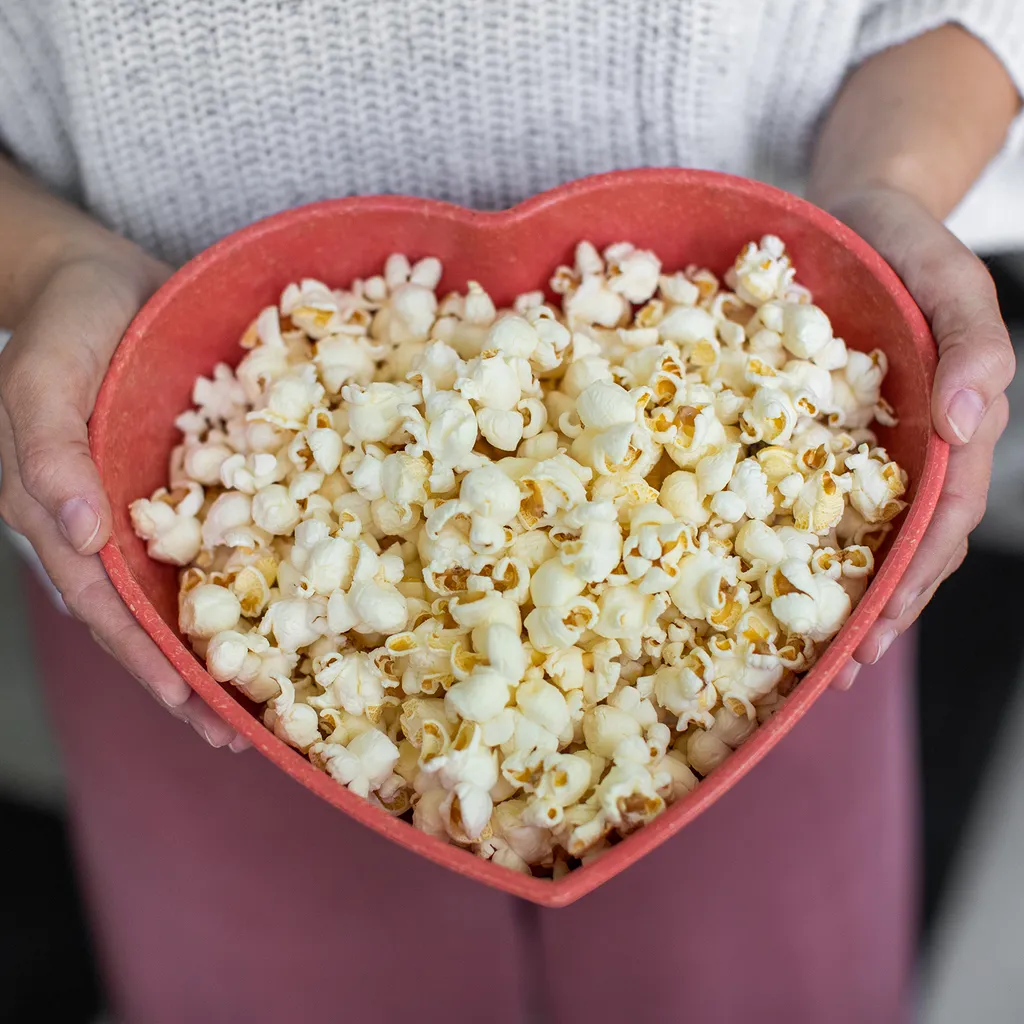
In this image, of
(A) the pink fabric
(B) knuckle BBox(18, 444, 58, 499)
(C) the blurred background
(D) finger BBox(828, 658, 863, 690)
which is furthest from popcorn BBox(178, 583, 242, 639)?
(C) the blurred background

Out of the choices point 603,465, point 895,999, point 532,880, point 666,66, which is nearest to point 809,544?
point 603,465

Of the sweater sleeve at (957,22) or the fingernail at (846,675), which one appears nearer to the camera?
the fingernail at (846,675)

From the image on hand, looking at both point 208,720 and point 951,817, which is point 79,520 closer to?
point 208,720

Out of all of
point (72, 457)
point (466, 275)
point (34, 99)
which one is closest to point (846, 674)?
point (466, 275)

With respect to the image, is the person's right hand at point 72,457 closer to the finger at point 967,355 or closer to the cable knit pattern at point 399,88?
the cable knit pattern at point 399,88

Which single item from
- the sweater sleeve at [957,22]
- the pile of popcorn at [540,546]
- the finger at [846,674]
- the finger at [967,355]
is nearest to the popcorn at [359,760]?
the pile of popcorn at [540,546]
